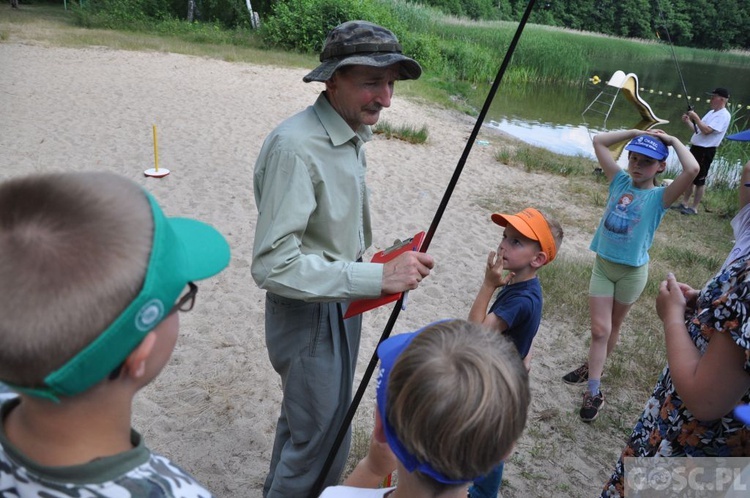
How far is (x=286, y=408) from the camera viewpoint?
221 centimetres

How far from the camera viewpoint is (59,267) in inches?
34.1

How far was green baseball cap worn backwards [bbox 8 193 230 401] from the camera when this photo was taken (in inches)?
35.1

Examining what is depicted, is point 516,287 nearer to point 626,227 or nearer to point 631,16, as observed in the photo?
point 626,227

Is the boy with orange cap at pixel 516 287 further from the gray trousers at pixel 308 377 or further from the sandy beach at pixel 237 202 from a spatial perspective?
the sandy beach at pixel 237 202

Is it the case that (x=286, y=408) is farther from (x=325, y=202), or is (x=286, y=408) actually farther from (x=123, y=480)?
(x=123, y=480)

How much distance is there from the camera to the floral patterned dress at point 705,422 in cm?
145

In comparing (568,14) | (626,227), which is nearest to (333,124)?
(626,227)

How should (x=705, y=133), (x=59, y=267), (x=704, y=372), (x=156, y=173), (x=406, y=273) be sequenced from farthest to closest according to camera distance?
(x=705, y=133) < (x=156, y=173) < (x=406, y=273) < (x=704, y=372) < (x=59, y=267)

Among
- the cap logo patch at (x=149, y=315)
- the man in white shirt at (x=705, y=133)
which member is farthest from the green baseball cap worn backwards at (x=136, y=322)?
the man in white shirt at (x=705, y=133)

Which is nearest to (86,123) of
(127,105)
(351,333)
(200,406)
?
(127,105)

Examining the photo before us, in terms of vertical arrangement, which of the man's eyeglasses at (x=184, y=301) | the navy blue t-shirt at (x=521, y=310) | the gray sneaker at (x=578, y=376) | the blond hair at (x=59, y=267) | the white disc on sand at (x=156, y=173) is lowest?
the white disc on sand at (x=156, y=173)

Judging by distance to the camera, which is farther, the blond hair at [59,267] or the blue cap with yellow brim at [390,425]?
the blue cap with yellow brim at [390,425]

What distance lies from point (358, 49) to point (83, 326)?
1537 mm

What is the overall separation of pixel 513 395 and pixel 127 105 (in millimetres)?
11154
